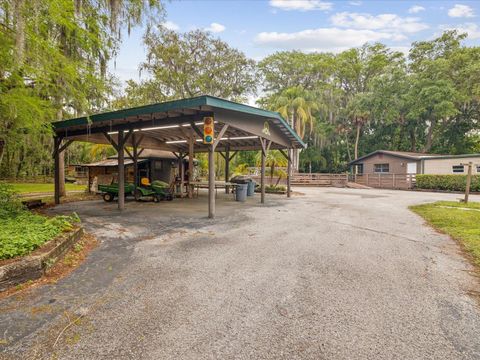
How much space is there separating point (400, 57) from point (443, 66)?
754 cm

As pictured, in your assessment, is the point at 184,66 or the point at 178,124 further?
the point at 184,66

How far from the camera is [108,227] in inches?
245

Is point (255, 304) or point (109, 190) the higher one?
point (109, 190)

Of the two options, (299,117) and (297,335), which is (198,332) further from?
(299,117)

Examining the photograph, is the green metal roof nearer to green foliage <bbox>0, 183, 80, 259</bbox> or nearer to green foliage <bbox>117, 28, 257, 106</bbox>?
green foliage <bbox>0, 183, 80, 259</bbox>

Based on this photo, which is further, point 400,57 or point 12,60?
point 400,57

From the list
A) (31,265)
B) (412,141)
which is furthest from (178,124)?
(412,141)

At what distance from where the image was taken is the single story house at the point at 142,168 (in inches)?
600

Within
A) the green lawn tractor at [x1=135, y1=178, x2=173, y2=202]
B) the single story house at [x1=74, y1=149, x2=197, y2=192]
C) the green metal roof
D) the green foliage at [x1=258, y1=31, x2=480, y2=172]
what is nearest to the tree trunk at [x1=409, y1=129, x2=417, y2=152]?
the green foliage at [x1=258, y1=31, x2=480, y2=172]

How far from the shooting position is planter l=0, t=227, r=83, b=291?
9.57 feet

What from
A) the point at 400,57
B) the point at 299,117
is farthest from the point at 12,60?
the point at 400,57

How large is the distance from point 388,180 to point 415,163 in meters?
2.76

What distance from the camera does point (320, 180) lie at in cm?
2594

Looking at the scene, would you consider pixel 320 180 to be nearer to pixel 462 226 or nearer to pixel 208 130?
pixel 462 226
